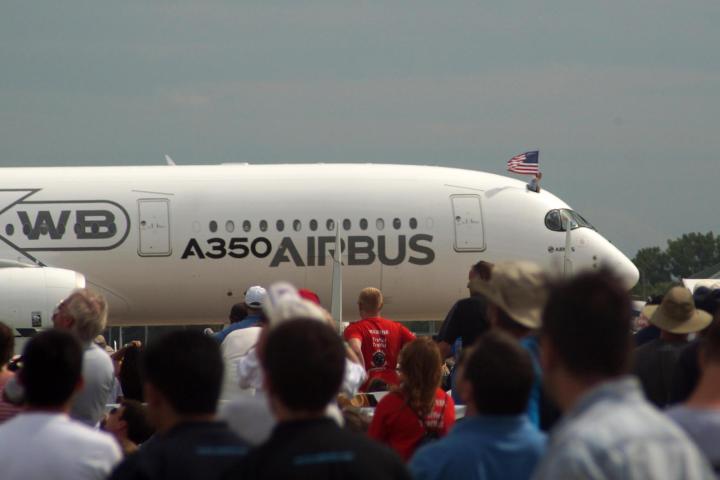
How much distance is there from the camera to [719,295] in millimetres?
10422

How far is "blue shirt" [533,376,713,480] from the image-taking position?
133 inches

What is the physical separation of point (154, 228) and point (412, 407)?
1676 cm

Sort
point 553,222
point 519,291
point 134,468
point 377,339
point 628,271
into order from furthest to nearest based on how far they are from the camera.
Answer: point 628,271, point 553,222, point 377,339, point 519,291, point 134,468

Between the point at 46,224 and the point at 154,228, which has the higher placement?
the point at 46,224

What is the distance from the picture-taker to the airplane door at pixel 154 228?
78.3 ft

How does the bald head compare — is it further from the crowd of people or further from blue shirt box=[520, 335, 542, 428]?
blue shirt box=[520, 335, 542, 428]

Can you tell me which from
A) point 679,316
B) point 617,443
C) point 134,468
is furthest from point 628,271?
point 617,443

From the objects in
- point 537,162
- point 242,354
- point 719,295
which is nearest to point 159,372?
point 242,354

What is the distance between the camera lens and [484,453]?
494 centimetres

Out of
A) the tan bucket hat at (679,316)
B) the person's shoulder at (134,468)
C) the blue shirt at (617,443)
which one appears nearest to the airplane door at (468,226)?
the tan bucket hat at (679,316)

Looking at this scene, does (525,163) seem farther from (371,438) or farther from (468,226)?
(371,438)

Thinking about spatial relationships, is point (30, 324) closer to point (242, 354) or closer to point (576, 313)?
point (242, 354)

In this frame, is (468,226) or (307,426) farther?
(468,226)

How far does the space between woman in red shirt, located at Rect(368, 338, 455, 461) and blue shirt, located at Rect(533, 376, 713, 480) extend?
4.11 m
